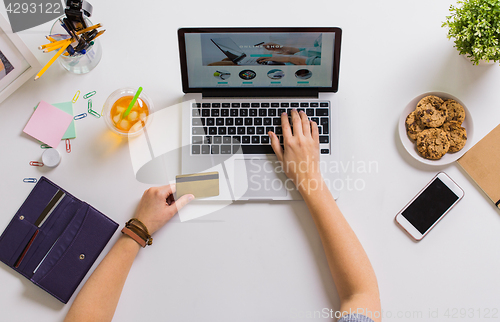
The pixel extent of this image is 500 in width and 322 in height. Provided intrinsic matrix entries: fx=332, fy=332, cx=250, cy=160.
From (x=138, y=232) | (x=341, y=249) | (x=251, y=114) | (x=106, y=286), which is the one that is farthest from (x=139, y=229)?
(x=341, y=249)

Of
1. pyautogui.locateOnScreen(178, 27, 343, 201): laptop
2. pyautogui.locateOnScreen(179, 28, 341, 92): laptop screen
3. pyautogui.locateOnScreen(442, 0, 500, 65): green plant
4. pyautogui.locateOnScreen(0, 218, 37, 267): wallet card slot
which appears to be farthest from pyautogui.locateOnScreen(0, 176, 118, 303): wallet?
pyautogui.locateOnScreen(442, 0, 500, 65): green plant

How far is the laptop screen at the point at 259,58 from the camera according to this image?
34.4 inches

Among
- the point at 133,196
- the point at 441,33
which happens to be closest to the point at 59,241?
the point at 133,196

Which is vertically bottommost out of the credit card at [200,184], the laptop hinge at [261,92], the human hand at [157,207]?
the human hand at [157,207]

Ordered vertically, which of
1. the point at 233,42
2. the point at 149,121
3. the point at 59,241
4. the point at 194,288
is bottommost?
the point at 194,288

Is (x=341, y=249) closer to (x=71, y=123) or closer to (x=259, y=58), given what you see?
(x=259, y=58)

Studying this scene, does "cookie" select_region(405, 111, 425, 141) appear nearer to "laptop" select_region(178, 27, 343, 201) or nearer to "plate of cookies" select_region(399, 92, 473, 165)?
"plate of cookies" select_region(399, 92, 473, 165)

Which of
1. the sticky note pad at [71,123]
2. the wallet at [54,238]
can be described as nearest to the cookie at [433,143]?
the wallet at [54,238]

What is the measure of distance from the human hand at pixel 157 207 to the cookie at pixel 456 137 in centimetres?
78

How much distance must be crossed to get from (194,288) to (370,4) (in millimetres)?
1040

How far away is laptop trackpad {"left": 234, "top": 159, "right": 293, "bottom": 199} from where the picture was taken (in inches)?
38.4

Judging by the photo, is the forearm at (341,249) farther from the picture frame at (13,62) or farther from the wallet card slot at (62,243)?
the picture frame at (13,62)

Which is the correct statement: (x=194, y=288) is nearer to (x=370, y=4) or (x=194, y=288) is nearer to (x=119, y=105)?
(x=119, y=105)

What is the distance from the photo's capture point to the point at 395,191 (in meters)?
1.00
